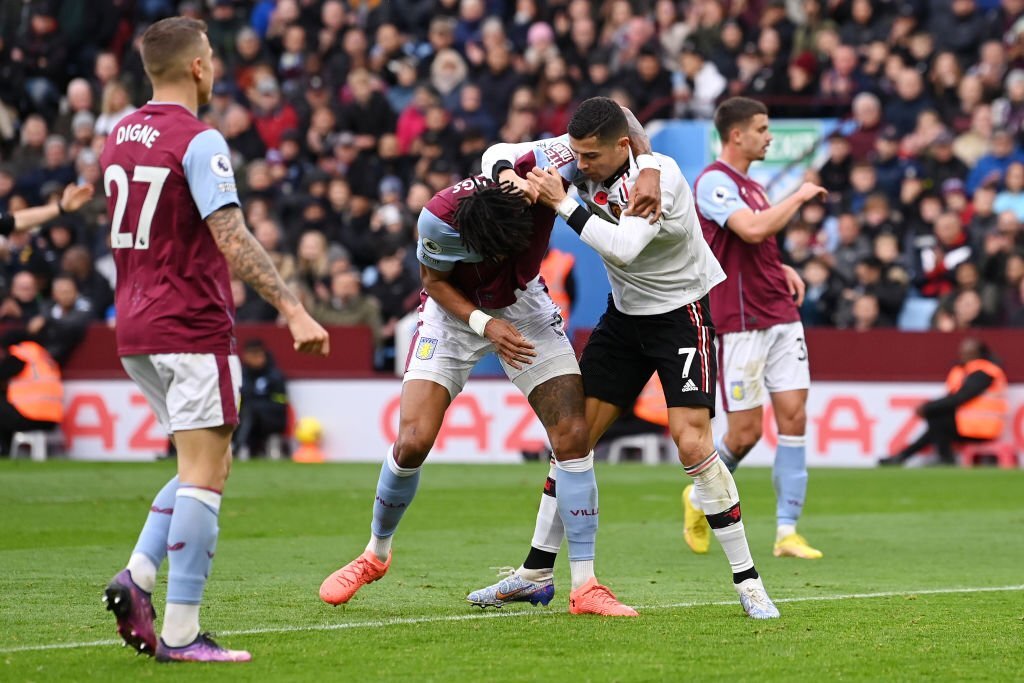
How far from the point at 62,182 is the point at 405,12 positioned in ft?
18.5

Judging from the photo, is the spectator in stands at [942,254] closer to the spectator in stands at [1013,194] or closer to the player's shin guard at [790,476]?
the spectator in stands at [1013,194]

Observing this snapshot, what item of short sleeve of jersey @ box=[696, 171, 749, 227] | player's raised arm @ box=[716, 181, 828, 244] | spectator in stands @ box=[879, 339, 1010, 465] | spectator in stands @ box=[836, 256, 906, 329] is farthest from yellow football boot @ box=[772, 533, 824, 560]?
spectator in stands @ box=[836, 256, 906, 329]

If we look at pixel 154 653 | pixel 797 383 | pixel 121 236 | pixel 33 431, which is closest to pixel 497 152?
pixel 121 236

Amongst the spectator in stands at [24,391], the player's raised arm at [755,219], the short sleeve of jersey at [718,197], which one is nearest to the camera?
the player's raised arm at [755,219]

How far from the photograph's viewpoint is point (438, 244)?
25.5 feet

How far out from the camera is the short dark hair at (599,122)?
7.65 meters

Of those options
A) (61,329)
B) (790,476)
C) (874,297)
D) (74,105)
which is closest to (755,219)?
(790,476)

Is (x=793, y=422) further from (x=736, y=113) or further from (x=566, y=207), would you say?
(x=566, y=207)

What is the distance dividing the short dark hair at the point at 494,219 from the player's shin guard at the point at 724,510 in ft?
4.46

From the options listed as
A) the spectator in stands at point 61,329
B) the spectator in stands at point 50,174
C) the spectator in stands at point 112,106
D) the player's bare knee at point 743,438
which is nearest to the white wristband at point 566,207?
the player's bare knee at point 743,438

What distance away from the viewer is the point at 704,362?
7980 mm

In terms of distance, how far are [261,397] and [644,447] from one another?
14.2 ft

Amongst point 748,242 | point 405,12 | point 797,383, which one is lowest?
point 797,383

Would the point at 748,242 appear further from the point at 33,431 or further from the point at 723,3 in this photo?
the point at 723,3
